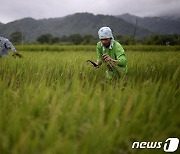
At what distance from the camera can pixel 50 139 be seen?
4.02 ft

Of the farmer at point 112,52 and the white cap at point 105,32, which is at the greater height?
the white cap at point 105,32

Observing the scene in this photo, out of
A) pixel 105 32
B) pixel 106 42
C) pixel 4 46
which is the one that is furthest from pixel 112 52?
pixel 4 46

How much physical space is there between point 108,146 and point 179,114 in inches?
28.4

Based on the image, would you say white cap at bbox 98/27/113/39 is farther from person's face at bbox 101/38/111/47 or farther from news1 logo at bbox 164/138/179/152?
news1 logo at bbox 164/138/179/152

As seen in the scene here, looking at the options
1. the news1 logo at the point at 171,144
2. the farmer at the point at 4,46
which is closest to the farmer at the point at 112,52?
the news1 logo at the point at 171,144

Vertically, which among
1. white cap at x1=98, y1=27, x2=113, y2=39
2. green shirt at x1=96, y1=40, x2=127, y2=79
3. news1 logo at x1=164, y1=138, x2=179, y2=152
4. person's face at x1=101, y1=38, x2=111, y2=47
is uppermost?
white cap at x1=98, y1=27, x2=113, y2=39

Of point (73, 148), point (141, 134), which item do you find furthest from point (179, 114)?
point (73, 148)

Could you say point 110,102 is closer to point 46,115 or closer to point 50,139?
point 46,115

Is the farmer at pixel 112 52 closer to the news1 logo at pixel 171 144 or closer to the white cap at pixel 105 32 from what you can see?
the white cap at pixel 105 32

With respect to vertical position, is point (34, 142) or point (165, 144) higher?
point (34, 142)

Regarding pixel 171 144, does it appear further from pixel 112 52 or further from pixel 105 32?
pixel 112 52

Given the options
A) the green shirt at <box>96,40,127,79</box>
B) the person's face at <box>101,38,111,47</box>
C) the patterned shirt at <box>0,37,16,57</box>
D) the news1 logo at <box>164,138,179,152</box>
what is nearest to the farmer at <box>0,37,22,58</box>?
the patterned shirt at <box>0,37,16,57</box>

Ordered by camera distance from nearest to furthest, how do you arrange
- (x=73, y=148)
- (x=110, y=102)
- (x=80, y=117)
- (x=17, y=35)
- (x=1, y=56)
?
(x=73, y=148) < (x=80, y=117) < (x=110, y=102) < (x=1, y=56) < (x=17, y=35)

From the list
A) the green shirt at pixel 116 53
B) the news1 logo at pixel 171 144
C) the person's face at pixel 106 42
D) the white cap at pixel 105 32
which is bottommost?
the news1 logo at pixel 171 144
